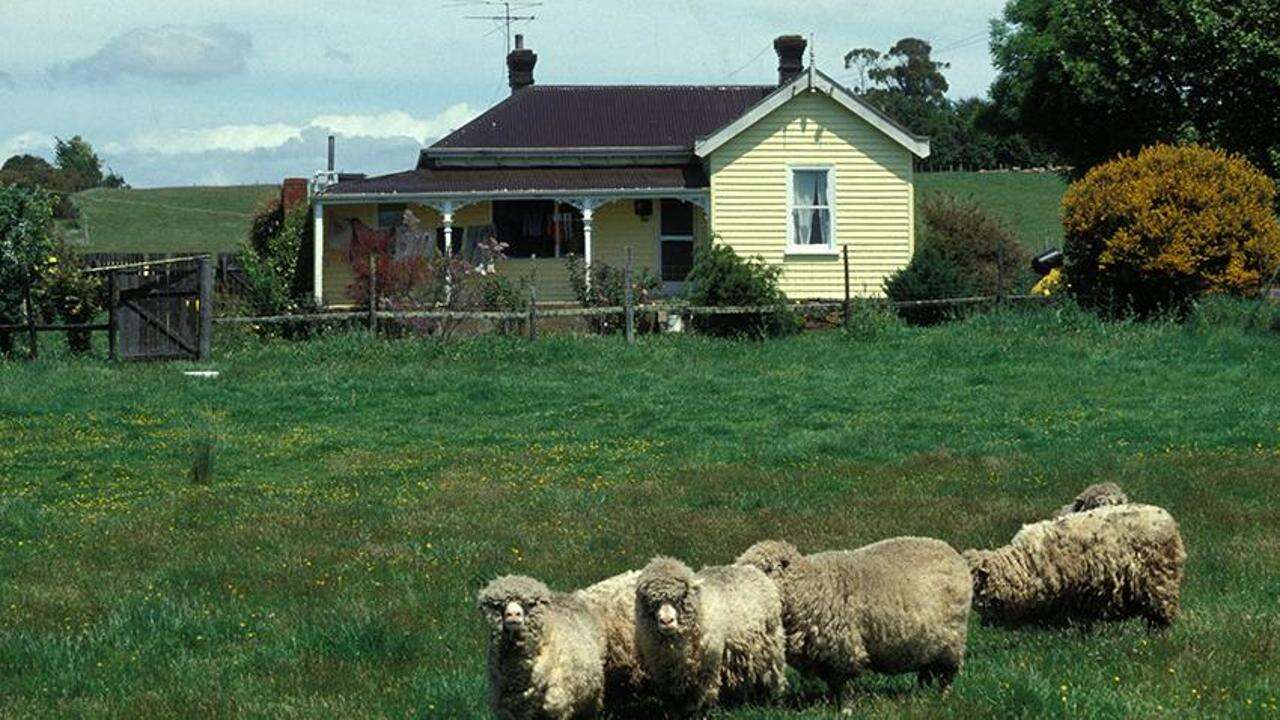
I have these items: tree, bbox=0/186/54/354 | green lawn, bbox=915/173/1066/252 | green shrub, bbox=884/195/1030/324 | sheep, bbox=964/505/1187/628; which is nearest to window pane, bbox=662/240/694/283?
green shrub, bbox=884/195/1030/324

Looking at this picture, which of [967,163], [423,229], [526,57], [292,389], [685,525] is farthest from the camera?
[967,163]

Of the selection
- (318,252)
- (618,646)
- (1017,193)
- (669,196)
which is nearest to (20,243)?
(318,252)

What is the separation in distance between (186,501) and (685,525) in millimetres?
4968

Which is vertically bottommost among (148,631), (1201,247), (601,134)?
(148,631)

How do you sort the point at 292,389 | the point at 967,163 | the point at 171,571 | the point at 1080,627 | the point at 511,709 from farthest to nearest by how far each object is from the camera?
the point at 967,163 < the point at 292,389 < the point at 171,571 < the point at 1080,627 < the point at 511,709

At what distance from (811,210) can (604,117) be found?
6.11 meters

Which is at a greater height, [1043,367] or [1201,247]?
[1201,247]

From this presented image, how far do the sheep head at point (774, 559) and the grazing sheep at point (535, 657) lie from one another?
3.36 ft

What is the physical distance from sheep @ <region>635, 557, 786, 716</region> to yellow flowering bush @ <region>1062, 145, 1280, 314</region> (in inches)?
867

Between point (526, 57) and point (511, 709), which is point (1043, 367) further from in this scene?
point (526, 57)

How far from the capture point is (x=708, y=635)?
7.50m

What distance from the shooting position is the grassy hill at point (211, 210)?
76.7m

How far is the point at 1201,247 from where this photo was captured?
28156mm

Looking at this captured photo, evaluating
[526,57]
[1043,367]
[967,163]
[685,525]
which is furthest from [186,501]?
[967,163]
